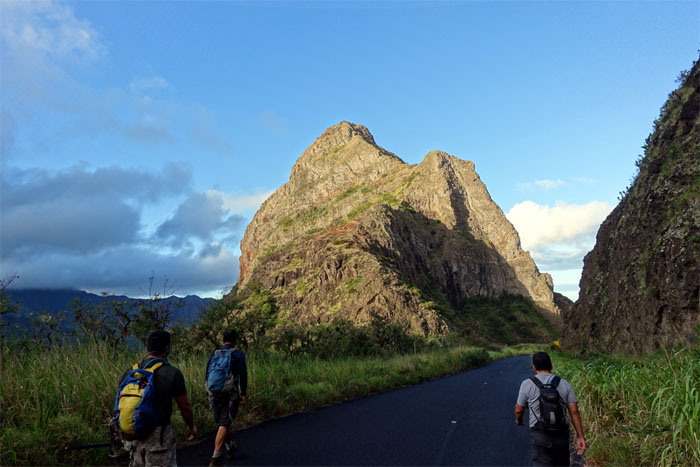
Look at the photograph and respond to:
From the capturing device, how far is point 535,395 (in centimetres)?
490

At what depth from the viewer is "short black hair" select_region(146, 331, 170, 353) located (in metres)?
4.67

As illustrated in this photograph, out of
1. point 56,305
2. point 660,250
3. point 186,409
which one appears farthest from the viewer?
point 660,250

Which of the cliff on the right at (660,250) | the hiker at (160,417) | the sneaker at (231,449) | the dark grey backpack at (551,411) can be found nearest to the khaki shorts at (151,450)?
the hiker at (160,417)

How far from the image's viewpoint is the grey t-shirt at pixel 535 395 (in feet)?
15.8

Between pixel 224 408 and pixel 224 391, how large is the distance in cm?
33

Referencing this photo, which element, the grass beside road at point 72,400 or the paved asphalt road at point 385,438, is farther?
the paved asphalt road at point 385,438

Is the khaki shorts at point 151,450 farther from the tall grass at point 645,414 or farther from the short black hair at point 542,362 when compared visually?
the tall grass at point 645,414

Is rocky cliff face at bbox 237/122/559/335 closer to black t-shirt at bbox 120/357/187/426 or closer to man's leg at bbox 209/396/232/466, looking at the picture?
man's leg at bbox 209/396/232/466

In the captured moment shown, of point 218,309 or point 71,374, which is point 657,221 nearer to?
point 218,309

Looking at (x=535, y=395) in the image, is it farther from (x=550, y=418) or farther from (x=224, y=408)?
(x=224, y=408)

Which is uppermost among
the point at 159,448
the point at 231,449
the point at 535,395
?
the point at 535,395

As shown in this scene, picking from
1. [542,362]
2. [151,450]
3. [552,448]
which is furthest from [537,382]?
[151,450]

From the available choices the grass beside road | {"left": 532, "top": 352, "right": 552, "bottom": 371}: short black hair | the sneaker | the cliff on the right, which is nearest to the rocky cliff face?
the cliff on the right

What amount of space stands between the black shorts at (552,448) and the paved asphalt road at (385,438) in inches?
106
